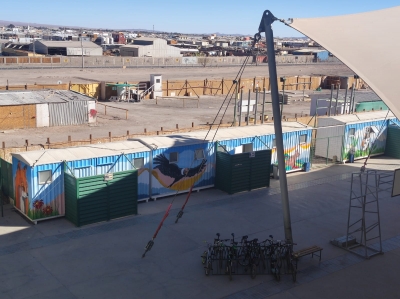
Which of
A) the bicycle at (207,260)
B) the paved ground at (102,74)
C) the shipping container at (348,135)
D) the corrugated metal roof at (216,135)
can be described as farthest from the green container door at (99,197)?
the paved ground at (102,74)

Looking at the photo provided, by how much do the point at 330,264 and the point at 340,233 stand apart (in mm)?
Answer: 2498

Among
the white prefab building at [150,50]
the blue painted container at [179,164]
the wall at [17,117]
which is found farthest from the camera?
the white prefab building at [150,50]

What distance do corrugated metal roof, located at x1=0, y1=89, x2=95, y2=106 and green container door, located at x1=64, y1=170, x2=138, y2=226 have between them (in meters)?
16.2

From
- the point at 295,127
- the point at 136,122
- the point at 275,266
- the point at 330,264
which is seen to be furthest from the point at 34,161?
the point at 136,122

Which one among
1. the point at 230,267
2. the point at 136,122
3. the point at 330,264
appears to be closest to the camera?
the point at 230,267

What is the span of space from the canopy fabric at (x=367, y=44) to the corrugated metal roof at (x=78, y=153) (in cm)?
711

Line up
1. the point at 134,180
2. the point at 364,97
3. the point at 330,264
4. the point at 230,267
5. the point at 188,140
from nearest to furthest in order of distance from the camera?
the point at 230,267 → the point at 330,264 → the point at 134,180 → the point at 188,140 → the point at 364,97

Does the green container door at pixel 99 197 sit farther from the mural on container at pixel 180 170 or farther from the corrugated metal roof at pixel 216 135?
the corrugated metal roof at pixel 216 135

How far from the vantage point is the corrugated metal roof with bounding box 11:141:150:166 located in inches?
623

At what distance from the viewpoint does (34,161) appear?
1557cm

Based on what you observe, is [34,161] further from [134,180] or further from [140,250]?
[140,250]

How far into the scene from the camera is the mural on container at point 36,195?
15594 mm

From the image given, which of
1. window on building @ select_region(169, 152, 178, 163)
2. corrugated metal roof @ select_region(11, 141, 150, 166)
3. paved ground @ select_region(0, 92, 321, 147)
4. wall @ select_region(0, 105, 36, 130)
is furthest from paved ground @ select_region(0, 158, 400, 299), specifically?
wall @ select_region(0, 105, 36, 130)

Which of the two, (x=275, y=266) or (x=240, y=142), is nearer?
(x=275, y=266)
